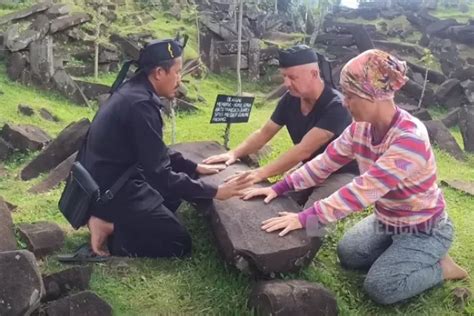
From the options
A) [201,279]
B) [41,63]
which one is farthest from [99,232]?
[41,63]

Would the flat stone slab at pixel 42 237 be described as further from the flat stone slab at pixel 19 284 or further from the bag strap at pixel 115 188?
the flat stone slab at pixel 19 284

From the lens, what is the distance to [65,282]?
352 centimetres

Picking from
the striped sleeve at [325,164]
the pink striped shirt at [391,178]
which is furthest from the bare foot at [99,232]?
the pink striped shirt at [391,178]

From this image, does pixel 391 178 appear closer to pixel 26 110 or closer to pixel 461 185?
pixel 461 185

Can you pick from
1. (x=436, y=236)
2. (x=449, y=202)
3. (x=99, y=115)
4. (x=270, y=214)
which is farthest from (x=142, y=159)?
(x=449, y=202)

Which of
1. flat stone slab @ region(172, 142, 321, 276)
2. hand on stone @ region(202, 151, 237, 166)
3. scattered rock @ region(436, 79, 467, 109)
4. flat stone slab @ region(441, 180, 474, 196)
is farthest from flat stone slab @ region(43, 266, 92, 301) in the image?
scattered rock @ region(436, 79, 467, 109)

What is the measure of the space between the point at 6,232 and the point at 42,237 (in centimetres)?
29

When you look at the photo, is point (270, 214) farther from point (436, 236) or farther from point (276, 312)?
point (436, 236)

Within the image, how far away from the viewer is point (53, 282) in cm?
348

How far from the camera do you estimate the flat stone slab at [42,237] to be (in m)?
4.07

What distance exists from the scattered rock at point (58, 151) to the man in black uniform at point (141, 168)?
8.21ft

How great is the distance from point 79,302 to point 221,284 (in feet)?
3.38

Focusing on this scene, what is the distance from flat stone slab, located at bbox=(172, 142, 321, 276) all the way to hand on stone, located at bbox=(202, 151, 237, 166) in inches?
32.3

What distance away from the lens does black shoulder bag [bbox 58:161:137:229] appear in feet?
12.8
